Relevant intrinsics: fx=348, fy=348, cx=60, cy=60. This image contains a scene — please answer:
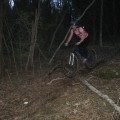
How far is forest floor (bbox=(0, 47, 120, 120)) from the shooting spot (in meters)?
8.28

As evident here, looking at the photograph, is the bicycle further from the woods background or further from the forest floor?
the woods background

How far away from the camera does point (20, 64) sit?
576 inches

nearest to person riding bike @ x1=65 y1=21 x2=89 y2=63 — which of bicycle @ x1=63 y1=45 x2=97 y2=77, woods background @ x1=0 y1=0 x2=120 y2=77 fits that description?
bicycle @ x1=63 y1=45 x2=97 y2=77

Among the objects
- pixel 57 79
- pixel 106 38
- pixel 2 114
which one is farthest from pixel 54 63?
pixel 106 38

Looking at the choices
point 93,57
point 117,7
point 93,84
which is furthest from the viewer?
point 117,7

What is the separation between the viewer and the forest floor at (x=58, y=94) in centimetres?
828

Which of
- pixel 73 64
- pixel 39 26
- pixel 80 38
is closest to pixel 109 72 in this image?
pixel 73 64

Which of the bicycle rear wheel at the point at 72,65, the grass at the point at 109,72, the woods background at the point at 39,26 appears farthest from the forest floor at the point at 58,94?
the woods background at the point at 39,26

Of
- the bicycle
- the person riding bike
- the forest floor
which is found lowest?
the forest floor

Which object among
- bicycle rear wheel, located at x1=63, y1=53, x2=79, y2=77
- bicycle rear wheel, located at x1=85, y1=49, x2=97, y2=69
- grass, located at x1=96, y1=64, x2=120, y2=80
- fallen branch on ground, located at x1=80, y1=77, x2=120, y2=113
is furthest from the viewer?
bicycle rear wheel, located at x1=85, y1=49, x2=97, y2=69

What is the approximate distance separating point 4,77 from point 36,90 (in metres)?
2.54

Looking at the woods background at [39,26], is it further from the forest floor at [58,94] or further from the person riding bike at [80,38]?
the person riding bike at [80,38]

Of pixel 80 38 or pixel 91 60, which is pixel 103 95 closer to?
pixel 80 38

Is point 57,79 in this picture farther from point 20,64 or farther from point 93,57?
point 20,64
